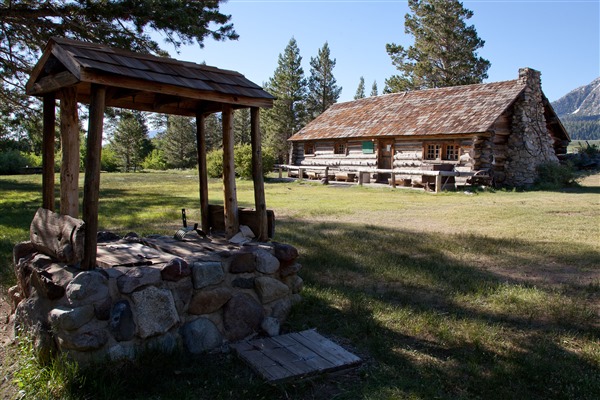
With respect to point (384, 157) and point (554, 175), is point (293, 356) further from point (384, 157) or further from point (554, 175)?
point (384, 157)

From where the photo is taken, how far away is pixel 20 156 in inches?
1330

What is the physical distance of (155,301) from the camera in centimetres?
398

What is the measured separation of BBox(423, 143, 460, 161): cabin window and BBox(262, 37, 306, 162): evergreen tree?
87.8 ft

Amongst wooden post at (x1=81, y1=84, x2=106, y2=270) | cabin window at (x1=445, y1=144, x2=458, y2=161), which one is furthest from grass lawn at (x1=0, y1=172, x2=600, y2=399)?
cabin window at (x1=445, y1=144, x2=458, y2=161)

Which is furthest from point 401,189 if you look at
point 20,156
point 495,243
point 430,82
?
point 20,156

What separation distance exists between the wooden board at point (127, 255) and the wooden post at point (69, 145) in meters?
0.52

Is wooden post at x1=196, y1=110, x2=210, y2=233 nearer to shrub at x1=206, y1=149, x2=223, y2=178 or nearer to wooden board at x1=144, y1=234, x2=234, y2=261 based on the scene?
wooden board at x1=144, y1=234, x2=234, y2=261

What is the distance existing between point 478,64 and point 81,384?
40127 millimetres

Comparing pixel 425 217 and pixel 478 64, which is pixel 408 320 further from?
pixel 478 64

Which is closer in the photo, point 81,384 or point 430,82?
point 81,384

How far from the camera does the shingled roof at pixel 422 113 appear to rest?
21406 millimetres

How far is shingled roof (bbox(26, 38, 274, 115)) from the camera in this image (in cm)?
402

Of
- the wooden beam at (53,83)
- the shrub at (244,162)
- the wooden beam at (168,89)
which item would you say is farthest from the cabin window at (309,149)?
the wooden beam at (53,83)

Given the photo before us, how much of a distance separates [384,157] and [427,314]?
857 inches
